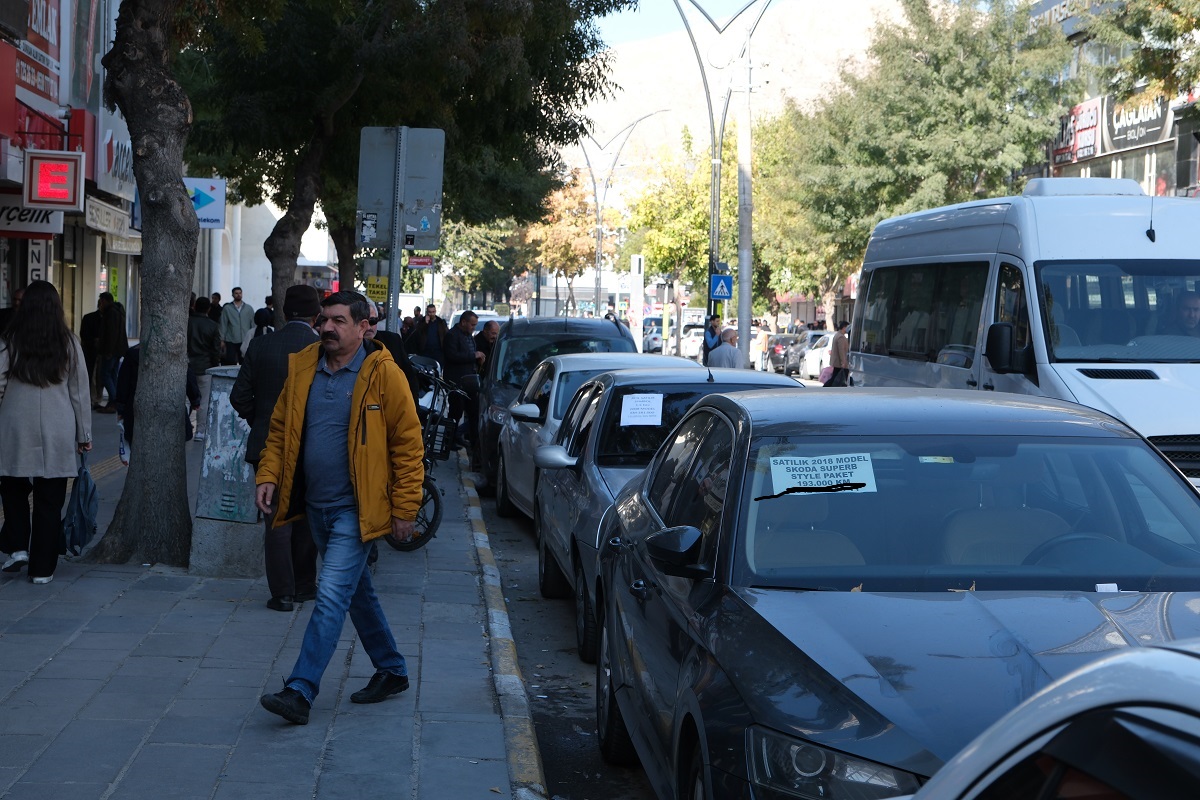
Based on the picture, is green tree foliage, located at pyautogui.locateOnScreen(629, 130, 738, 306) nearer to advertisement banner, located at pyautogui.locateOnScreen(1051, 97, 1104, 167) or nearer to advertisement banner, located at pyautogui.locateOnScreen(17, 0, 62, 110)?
advertisement banner, located at pyautogui.locateOnScreen(1051, 97, 1104, 167)

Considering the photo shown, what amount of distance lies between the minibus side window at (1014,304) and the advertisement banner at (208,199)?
1002 centimetres

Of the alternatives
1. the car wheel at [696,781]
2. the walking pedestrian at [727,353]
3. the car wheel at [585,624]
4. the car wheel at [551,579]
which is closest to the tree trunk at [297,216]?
the walking pedestrian at [727,353]

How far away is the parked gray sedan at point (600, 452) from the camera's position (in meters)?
7.76

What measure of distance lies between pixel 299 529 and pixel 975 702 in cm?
554

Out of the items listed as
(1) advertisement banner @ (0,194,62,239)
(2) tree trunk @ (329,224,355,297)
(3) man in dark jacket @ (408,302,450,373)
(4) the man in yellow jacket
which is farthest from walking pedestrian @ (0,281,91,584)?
(2) tree trunk @ (329,224,355,297)

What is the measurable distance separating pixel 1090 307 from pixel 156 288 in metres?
7.11

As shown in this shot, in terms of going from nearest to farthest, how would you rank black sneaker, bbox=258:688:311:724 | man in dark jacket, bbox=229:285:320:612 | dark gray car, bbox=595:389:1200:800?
1. dark gray car, bbox=595:389:1200:800
2. black sneaker, bbox=258:688:311:724
3. man in dark jacket, bbox=229:285:320:612

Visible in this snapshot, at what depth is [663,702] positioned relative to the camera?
14.4 feet

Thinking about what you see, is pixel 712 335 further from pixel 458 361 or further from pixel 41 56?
pixel 41 56

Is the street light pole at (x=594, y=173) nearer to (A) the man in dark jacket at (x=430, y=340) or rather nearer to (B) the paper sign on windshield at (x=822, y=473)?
(A) the man in dark jacket at (x=430, y=340)

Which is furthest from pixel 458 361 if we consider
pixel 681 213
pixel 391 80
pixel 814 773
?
pixel 681 213

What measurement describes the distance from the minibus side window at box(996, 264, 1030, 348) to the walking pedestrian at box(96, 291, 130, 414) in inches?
531

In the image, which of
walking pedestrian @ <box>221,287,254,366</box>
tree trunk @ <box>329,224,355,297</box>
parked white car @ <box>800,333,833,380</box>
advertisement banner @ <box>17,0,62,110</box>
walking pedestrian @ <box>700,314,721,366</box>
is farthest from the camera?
parked white car @ <box>800,333,833,380</box>

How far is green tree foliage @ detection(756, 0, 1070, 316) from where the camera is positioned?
44.0m
